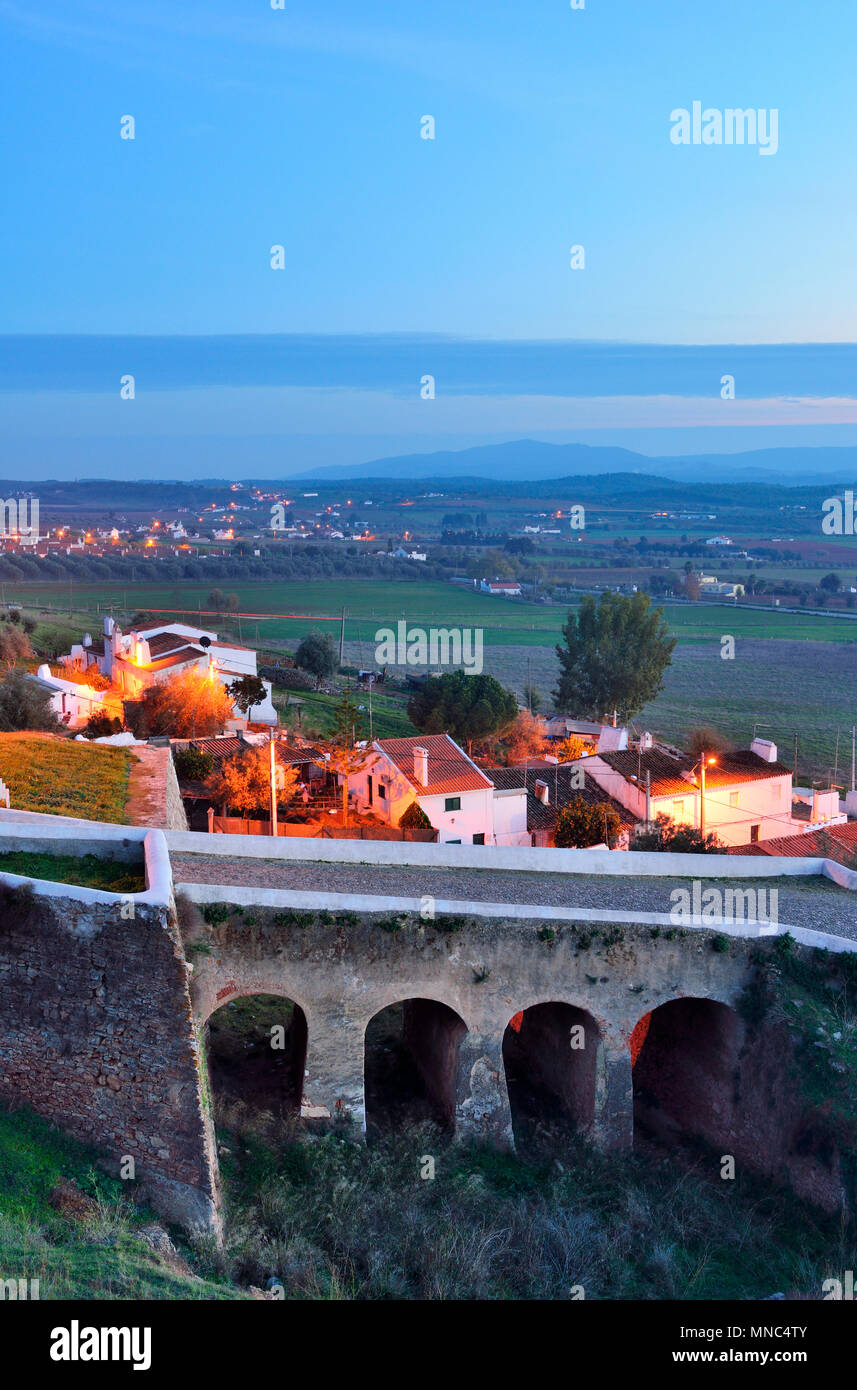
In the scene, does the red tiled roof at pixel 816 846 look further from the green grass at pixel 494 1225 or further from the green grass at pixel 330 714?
the green grass at pixel 330 714

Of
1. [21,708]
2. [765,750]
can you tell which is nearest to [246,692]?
[21,708]

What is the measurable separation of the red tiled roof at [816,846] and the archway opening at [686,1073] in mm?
10094

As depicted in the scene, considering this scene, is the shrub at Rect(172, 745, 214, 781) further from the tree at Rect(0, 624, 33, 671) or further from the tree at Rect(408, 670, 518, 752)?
the tree at Rect(0, 624, 33, 671)

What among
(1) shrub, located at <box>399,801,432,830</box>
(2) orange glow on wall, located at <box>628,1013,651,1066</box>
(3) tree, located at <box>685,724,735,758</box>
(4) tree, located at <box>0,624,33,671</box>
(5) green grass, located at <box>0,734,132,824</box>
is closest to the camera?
(2) orange glow on wall, located at <box>628,1013,651,1066</box>

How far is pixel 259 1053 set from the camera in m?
16.6

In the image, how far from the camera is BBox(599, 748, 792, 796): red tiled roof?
101 feet

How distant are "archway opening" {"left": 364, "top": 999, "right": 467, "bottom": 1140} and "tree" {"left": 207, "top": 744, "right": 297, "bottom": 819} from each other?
9976mm

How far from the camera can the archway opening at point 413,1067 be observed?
50.2 ft

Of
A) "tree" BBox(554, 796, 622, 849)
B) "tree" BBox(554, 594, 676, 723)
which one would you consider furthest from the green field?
"tree" BBox(554, 796, 622, 849)

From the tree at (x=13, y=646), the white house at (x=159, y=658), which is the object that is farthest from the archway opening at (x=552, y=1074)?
the tree at (x=13, y=646)

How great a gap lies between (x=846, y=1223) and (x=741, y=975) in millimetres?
3197

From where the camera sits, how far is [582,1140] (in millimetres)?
15445
